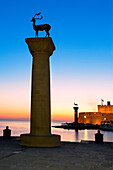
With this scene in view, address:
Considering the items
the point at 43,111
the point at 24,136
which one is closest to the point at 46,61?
the point at 43,111

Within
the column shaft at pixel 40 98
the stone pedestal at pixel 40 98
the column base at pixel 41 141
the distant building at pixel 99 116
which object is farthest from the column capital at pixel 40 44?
the distant building at pixel 99 116

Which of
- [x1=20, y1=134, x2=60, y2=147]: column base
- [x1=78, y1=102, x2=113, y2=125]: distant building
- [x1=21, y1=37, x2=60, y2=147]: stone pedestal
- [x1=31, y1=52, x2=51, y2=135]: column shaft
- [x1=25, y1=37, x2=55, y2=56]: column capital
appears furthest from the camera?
[x1=78, y1=102, x2=113, y2=125]: distant building

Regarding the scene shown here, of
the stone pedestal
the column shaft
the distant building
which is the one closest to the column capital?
the stone pedestal

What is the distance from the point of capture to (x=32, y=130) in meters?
15.3

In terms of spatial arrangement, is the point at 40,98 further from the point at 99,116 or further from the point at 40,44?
the point at 99,116

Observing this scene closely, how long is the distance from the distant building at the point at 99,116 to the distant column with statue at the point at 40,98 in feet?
354

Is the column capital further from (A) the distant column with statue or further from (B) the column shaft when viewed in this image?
(B) the column shaft

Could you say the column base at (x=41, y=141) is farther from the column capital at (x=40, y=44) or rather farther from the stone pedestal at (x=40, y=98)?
the column capital at (x=40, y=44)

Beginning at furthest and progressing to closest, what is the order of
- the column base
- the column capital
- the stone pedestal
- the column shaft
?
the column capital, the column shaft, the stone pedestal, the column base

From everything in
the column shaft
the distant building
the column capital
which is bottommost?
the distant building

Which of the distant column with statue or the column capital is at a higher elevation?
the column capital

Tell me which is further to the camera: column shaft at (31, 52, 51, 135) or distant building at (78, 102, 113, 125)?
distant building at (78, 102, 113, 125)

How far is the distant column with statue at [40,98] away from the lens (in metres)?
14.6

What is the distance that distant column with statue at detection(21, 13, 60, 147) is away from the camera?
14617 millimetres
